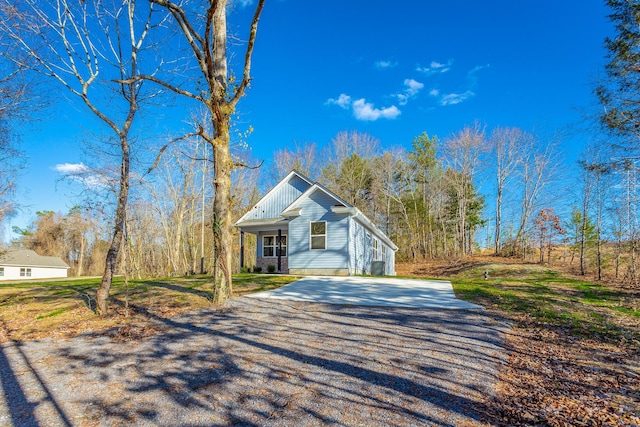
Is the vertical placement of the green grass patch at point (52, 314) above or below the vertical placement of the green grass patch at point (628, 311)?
above

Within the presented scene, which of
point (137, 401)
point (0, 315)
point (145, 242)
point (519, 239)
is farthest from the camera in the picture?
point (145, 242)

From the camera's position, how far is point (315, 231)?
1452 centimetres

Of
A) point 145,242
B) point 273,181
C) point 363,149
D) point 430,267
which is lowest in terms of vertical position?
point 430,267

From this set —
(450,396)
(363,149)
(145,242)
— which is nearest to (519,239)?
(363,149)

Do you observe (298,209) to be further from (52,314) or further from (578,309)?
(578,309)

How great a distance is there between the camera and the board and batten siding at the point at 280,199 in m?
16.8

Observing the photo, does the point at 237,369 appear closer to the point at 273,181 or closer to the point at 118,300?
the point at 118,300

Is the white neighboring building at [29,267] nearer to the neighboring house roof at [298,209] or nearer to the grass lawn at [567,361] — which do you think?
the neighboring house roof at [298,209]

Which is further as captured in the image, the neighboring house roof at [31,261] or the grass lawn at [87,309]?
the neighboring house roof at [31,261]

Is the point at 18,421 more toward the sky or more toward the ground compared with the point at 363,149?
more toward the ground

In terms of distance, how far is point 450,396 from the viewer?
3.02 m

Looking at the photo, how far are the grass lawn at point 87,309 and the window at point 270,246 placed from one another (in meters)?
7.13

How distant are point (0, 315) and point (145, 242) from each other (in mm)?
23186

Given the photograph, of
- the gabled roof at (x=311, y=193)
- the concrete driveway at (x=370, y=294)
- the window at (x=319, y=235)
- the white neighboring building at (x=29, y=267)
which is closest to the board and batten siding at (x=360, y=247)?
the window at (x=319, y=235)
